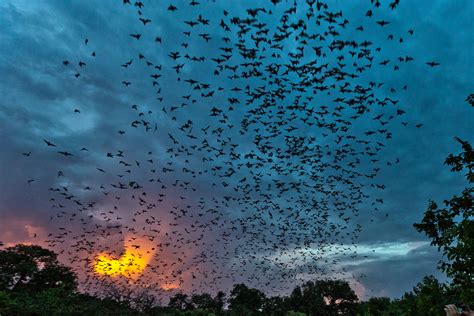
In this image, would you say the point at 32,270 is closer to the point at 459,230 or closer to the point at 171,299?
the point at 171,299

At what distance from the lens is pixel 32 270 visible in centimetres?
5919

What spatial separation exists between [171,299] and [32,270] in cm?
3628

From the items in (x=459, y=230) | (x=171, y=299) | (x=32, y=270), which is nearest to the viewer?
(x=459, y=230)

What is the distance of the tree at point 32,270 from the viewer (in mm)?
57562

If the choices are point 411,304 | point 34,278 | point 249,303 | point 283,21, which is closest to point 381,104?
point 283,21

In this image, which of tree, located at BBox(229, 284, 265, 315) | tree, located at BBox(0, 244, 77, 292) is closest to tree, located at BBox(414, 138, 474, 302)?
tree, located at BBox(0, 244, 77, 292)

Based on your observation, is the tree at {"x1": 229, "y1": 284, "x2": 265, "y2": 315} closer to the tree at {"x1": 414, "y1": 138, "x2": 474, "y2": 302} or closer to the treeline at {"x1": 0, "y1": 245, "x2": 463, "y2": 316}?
the treeline at {"x1": 0, "y1": 245, "x2": 463, "y2": 316}

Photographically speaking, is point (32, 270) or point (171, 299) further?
point (171, 299)

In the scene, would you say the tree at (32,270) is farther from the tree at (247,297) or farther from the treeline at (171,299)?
the tree at (247,297)

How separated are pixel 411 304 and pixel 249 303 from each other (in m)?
78.4

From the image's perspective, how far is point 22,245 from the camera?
61406 mm

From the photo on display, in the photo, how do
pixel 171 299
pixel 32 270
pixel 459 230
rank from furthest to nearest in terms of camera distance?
pixel 171 299
pixel 32 270
pixel 459 230

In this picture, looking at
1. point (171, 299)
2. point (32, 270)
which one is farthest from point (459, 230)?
point (171, 299)

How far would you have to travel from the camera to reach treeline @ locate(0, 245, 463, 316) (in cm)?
1620
